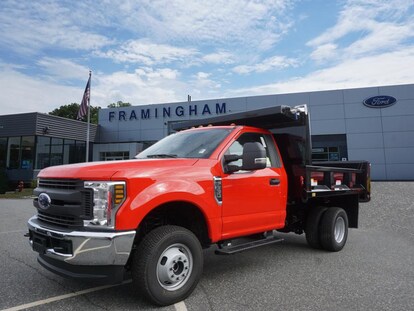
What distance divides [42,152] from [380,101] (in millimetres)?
27352

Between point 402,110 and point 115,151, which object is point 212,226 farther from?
point 115,151

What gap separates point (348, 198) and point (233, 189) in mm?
3898

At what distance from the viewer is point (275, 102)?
101 feet

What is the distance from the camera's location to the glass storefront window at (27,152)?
1143 inches

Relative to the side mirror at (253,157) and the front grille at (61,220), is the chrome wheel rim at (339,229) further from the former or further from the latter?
the front grille at (61,220)

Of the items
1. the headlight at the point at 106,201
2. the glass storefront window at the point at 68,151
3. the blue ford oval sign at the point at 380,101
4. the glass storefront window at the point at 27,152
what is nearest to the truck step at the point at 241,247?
the headlight at the point at 106,201

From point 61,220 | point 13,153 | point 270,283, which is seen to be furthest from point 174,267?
point 13,153

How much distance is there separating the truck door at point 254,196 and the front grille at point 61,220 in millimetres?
1766

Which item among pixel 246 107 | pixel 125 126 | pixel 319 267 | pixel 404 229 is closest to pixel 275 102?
pixel 246 107

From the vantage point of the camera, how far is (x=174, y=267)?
410 centimetres

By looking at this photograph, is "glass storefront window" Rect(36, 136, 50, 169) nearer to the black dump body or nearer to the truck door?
the black dump body

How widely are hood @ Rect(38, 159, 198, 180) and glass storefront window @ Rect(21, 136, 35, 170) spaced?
89.9 ft

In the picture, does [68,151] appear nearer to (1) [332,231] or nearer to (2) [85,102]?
(2) [85,102]

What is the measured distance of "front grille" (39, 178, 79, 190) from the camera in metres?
3.88
